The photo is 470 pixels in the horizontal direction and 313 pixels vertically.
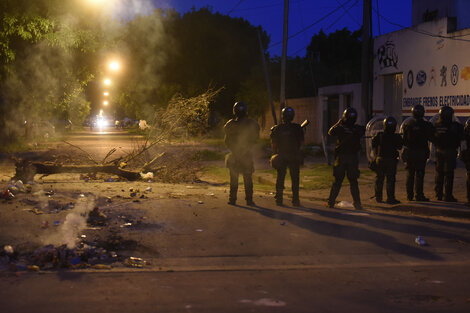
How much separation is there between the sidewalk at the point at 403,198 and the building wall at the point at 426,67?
346cm

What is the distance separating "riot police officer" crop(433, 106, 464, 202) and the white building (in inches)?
284

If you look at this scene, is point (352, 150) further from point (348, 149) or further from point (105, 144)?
point (105, 144)

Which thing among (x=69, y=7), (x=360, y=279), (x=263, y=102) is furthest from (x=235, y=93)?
(x=360, y=279)

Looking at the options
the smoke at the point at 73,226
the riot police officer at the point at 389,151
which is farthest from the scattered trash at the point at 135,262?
the riot police officer at the point at 389,151

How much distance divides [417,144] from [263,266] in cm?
541

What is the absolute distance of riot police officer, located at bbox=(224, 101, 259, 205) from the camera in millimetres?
9984

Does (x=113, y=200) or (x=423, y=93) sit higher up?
(x=423, y=93)

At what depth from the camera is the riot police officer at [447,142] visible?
10.4 meters

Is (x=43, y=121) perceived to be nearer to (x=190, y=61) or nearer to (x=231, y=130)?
(x=190, y=61)

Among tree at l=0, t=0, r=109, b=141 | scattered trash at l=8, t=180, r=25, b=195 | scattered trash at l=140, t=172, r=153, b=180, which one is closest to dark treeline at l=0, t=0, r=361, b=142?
tree at l=0, t=0, r=109, b=141

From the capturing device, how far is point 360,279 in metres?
5.79

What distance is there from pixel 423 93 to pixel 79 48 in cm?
1347

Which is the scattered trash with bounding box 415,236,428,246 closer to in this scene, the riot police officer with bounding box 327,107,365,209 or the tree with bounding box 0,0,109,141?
the riot police officer with bounding box 327,107,365,209

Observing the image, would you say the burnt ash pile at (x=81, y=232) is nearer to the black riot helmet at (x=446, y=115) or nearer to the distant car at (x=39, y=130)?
the black riot helmet at (x=446, y=115)
